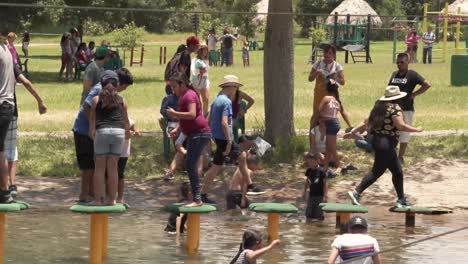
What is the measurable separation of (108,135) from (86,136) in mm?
1692

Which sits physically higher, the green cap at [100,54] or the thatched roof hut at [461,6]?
the green cap at [100,54]

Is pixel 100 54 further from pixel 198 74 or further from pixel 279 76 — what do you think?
pixel 279 76

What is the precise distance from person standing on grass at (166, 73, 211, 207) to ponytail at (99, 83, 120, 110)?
2.68 feet

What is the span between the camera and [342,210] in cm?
1435

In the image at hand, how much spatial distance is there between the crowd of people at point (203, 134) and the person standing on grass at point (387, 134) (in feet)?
0.04

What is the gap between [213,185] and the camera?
59.4 ft

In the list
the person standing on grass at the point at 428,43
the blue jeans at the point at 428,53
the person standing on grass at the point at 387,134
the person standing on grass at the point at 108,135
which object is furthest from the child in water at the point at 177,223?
the blue jeans at the point at 428,53

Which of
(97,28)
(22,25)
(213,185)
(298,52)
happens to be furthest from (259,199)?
(97,28)

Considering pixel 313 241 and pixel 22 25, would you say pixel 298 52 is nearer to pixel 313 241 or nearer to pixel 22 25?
pixel 22 25

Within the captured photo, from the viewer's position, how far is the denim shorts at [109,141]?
1316 cm

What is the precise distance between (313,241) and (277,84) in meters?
5.55

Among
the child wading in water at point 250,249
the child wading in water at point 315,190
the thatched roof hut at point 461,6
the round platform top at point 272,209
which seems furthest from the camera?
the thatched roof hut at point 461,6

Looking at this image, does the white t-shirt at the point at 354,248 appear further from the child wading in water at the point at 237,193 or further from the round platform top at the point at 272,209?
the child wading in water at the point at 237,193

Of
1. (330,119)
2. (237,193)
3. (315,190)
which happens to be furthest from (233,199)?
(330,119)
